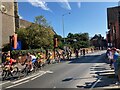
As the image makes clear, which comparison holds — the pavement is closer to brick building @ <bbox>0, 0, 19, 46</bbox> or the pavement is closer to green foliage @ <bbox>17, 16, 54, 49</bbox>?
green foliage @ <bbox>17, 16, 54, 49</bbox>

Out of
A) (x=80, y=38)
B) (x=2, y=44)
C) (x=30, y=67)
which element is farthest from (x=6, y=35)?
(x=80, y=38)

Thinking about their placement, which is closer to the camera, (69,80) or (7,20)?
(69,80)

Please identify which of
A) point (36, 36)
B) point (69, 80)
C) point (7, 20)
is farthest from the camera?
point (7, 20)

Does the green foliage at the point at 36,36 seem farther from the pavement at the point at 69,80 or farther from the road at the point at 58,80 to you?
the pavement at the point at 69,80

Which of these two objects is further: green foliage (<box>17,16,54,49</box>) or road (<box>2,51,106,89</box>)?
green foliage (<box>17,16,54,49</box>)

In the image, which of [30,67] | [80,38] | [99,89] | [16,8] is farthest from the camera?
[80,38]

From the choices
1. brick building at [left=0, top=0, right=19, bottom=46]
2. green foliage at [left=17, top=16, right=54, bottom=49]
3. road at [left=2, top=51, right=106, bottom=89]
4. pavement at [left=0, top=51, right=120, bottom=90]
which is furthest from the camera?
brick building at [left=0, top=0, right=19, bottom=46]

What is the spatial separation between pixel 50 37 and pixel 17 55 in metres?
10.2

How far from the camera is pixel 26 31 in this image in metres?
48.2

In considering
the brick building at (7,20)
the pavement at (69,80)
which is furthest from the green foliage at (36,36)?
the pavement at (69,80)

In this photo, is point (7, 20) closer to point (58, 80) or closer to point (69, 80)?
point (58, 80)

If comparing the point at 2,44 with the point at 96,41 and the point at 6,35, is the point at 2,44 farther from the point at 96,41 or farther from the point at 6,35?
the point at 96,41

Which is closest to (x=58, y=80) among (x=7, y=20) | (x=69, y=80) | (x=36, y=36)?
(x=69, y=80)

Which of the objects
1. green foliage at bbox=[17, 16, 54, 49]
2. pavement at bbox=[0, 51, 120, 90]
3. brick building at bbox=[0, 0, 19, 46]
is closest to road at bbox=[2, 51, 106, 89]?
pavement at bbox=[0, 51, 120, 90]
